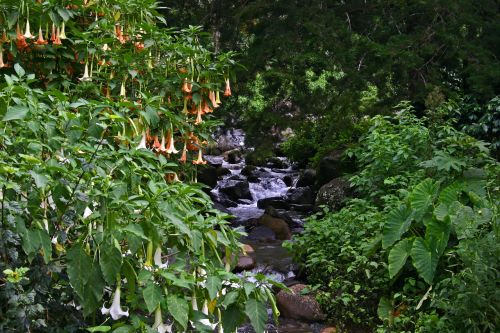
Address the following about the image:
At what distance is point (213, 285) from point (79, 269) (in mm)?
487

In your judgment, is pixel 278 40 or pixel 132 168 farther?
pixel 278 40

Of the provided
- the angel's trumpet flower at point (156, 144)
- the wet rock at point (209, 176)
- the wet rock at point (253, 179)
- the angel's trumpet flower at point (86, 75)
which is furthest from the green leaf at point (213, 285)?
the wet rock at point (253, 179)

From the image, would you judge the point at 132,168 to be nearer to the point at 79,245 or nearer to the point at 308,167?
the point at 79,245

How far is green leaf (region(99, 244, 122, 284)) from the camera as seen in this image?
2256 millimetres

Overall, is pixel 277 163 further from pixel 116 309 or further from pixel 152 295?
pixel 152 295

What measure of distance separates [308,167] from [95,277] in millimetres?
11470

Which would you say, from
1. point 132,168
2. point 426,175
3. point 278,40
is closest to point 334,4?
point 278,40

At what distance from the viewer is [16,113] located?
256cm

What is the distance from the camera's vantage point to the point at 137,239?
2.25 metres

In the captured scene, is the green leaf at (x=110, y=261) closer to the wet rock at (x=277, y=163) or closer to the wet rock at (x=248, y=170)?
the wet rock at (x=248, y=170)

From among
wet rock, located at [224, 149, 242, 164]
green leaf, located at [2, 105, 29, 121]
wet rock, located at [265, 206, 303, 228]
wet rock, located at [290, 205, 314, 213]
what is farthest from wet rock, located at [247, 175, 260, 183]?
green leaf, located at [2, 105, 29, 121]

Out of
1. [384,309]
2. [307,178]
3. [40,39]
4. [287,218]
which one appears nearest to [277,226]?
[287,218]

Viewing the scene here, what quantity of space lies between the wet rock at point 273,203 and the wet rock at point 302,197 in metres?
0.19

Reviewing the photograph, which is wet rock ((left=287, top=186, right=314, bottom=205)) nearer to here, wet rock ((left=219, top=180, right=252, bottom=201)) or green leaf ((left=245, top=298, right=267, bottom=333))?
wet rock ((left=219, top=180, right=252, bottom=201))
